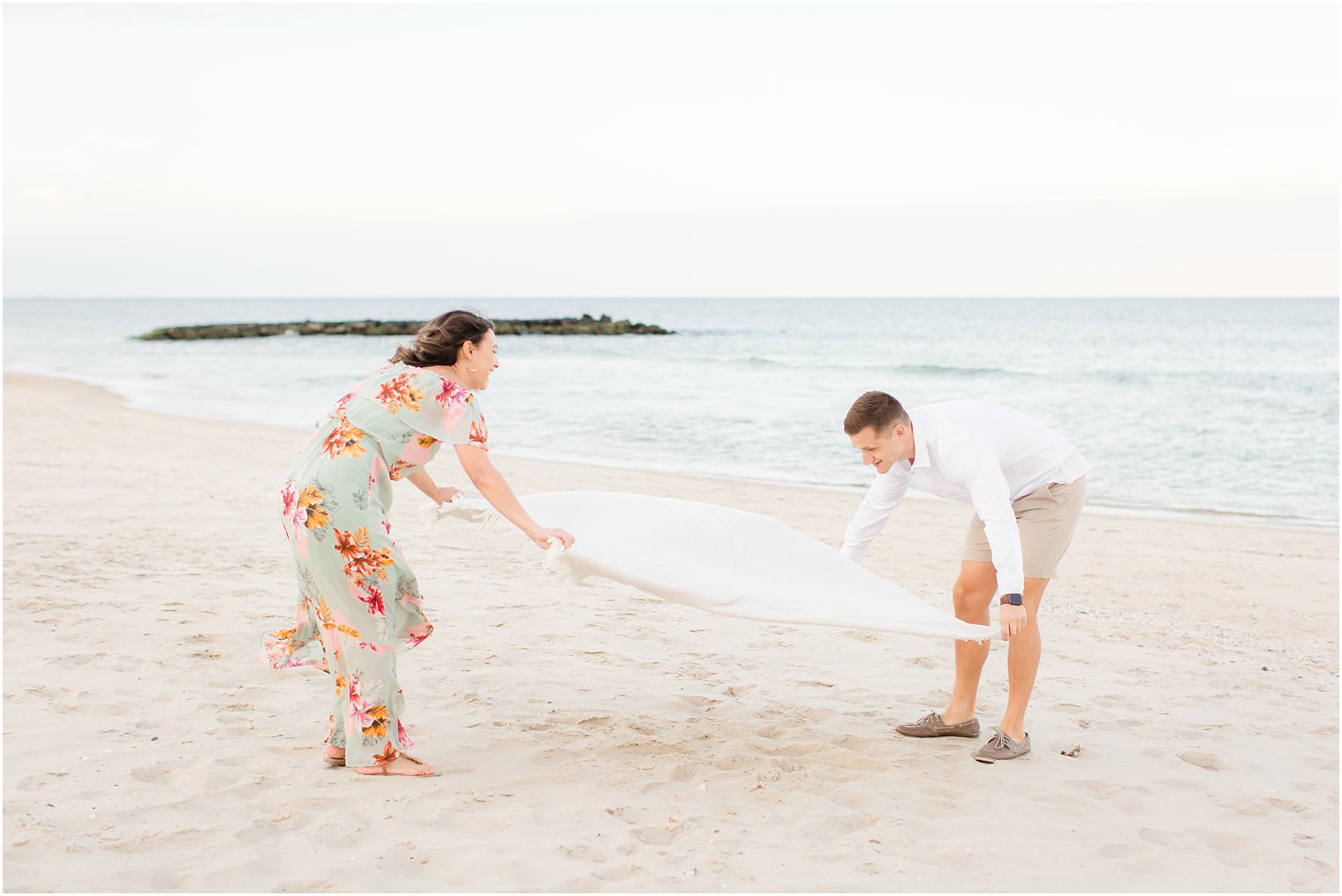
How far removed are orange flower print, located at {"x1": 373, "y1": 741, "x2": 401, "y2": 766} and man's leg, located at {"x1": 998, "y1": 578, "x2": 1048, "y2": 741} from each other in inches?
92.0

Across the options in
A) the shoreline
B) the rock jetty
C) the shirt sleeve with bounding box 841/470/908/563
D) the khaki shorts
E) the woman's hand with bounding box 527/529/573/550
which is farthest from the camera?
the rock jetty

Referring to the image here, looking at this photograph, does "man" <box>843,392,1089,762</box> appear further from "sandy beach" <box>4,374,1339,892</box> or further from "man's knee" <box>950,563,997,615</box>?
"sandy beach" <box>4,374,1339,892</box>

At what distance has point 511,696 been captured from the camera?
4758mm

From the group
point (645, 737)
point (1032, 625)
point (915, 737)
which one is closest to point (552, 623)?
point (645, 737)

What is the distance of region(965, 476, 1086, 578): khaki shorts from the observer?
4.07 meters

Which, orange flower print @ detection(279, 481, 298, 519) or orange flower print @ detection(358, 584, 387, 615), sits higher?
orange flower print @ detection(279, 481, 298, 519)

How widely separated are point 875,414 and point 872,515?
67 centimetres

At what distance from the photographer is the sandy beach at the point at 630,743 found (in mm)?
3221

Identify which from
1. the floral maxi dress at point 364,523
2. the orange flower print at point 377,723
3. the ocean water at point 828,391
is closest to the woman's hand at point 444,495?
the floral maxi dress at point 364,523

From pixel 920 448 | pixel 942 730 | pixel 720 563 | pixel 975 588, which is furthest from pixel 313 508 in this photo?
pixel 942 730

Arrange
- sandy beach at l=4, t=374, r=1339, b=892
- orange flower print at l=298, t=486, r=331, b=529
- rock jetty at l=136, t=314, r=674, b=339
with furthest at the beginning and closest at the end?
1. rock jetty at l=136, t=314, r=674, b=339
2. orange flower print at l=298, t=486, r=331, b=529
3. sandy beach at l=4, t=374, r=1339, b=892

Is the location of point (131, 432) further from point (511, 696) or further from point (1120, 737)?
point (1120, 737)

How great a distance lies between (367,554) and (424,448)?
1.36 feet

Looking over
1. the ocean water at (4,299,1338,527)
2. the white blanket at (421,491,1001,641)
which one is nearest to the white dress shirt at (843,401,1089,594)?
the white blanket at (421,491,1001,641)
